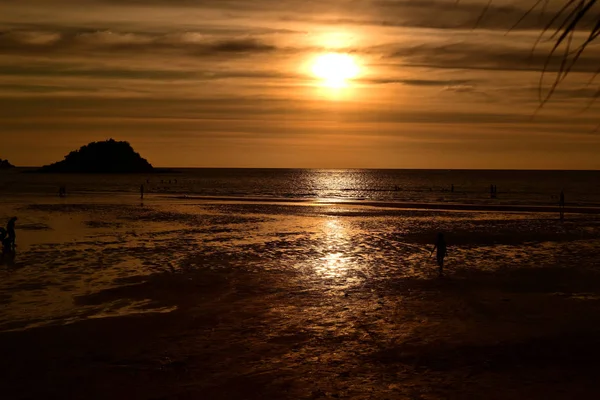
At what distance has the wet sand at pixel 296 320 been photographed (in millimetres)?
11039

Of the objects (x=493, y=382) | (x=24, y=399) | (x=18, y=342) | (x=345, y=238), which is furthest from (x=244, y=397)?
(x=345, y=238)

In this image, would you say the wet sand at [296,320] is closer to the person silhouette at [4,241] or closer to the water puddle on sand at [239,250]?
the water puddle on sand at [239,250]

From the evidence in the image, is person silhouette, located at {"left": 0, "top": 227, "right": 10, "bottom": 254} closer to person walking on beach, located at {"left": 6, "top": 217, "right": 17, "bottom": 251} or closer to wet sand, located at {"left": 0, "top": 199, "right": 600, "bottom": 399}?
person walking on beach, located at {"left": 6, "top": 217, "right": 17, "bottom": 251}

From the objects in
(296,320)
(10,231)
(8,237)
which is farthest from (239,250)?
(296,320)

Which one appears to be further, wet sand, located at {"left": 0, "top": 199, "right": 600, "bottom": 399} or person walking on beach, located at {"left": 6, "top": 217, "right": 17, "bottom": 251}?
person walking on beach, located at {"left": 6, "top": 217, "right": 17, "bottom": 251}

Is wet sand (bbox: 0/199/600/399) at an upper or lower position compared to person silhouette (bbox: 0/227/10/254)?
lower

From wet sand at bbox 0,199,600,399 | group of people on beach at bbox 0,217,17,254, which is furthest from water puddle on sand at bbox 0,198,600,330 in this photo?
group of people on beach at bbox 0,217,17,254

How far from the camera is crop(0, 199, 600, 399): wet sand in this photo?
435 inches

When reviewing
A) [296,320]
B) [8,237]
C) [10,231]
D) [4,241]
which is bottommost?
[296,320]

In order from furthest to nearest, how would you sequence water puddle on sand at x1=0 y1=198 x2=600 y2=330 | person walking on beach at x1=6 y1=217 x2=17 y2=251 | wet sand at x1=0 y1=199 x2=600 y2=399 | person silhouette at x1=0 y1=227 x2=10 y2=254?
person walking on beach at x1=6 y1=217 x2=17 y2=251, person silhouette at x1=0 y1=227 x2=10 y2=254, water puddle on sand at x1=0 y1=198 x2=600 y2=330, wet sand at x1=0 y1=199 x2=600 y2=399

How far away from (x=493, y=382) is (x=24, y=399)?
834 cm

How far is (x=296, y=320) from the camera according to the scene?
1555 centimetres

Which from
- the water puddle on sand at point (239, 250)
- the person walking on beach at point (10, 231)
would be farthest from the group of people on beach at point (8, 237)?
the water puddle on sand at point (239, 250)

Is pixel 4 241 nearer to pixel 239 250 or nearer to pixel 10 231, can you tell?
pixel 10 231
